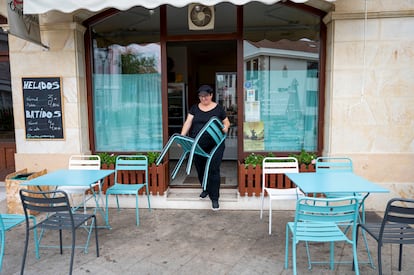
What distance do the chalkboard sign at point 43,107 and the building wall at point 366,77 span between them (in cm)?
19

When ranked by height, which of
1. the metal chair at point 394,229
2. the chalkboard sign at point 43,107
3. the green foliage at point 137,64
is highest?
the green foliage at point 137,64

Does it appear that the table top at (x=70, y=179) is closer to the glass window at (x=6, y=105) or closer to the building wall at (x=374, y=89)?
the glass window at (x=6, y=105)

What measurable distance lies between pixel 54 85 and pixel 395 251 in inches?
197

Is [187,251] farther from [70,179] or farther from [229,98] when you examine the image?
[229,98]

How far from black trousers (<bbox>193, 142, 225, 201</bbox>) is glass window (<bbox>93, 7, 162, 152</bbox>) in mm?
913

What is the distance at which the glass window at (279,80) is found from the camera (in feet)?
16.2

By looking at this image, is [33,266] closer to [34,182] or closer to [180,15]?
[34,182]

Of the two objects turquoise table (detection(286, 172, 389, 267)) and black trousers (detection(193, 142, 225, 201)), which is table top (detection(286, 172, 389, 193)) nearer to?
turquoise table (detection(286, 172, 389, 267))

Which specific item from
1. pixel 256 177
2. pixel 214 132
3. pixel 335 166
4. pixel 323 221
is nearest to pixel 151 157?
pixel 214 132

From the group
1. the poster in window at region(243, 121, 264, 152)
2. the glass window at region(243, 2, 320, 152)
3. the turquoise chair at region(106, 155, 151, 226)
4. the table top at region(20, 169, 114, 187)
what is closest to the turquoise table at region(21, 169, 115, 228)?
the table top at region(20, 169, 114, 187)

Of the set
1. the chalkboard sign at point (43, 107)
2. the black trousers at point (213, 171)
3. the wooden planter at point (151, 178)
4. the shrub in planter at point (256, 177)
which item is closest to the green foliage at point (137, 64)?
the chalkboard sign at point (43, 107)

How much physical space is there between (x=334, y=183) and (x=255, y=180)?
1565 millimetres

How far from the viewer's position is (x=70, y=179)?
3.53 m

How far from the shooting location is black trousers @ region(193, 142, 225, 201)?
14.8 ft
